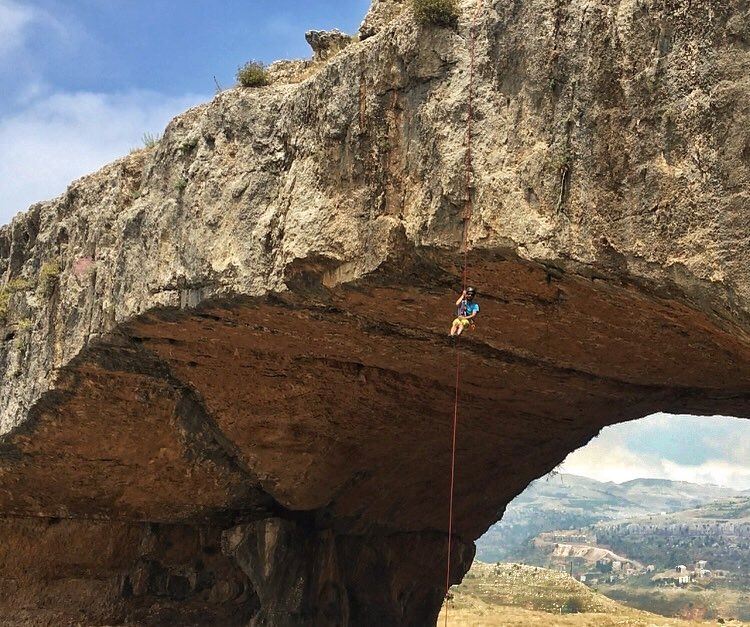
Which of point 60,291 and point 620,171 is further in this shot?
point 60,291

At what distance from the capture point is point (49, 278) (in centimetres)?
1105

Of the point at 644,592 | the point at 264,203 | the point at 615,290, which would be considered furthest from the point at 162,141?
the point at 644,592

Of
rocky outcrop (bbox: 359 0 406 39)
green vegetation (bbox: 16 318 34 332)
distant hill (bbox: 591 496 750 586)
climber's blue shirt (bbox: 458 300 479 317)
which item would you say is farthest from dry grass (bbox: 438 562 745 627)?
distant hill (bbox: 591 496 750 586)

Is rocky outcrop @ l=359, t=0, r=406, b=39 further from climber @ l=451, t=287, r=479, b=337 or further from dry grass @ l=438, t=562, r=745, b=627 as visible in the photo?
dry grass @ l=438, t=562, r=745, b=627

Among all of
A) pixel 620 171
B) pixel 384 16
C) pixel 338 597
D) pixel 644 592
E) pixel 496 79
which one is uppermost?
pixel 384 16

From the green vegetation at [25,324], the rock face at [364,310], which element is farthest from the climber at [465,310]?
the green vegetation at [25,324]

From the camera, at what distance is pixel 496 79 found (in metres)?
6.28

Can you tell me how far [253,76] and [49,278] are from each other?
13.9 feet

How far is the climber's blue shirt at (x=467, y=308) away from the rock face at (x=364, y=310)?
280mm

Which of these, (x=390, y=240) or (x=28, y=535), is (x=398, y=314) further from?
(x=28, y=535)

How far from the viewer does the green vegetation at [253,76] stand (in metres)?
8.38

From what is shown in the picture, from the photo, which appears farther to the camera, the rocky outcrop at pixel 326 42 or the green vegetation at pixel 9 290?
the green vegetation at pixel 9 290

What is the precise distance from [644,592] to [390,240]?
86.1 meters

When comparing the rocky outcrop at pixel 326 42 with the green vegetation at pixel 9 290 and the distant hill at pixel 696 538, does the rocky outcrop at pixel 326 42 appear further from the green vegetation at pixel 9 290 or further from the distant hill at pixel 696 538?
the distant hill at pixel 696 538
